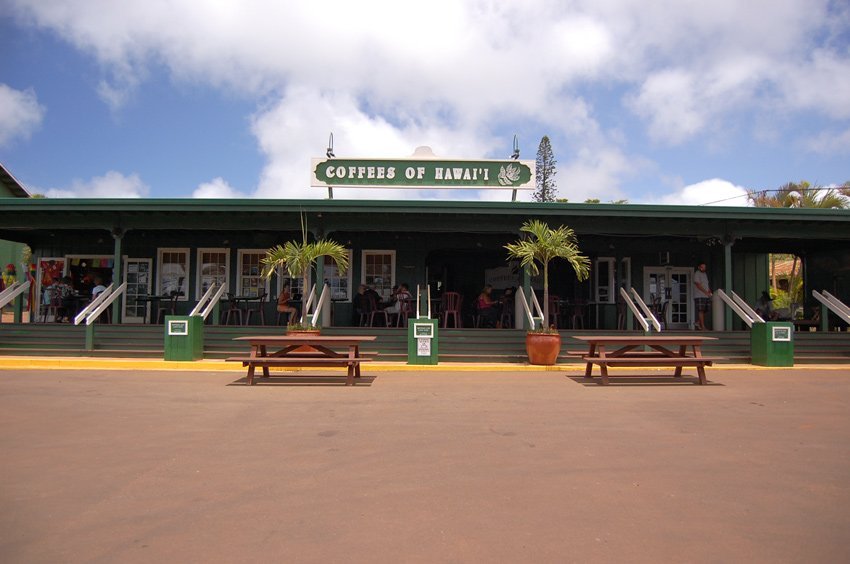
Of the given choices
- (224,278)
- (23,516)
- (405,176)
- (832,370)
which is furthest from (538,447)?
(224,278)

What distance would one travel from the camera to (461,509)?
13.3 ft

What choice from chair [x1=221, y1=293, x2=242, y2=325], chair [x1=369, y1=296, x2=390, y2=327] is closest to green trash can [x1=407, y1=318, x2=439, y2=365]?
chair [x1=369, y1=296, x2=390, y2=327]

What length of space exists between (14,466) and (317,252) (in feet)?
25.1

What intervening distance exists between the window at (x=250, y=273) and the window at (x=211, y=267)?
0.39 m

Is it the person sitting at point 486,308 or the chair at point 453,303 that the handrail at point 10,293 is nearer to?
the chair at point 453,303

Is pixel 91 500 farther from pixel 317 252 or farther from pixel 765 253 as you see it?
pixel 765 253

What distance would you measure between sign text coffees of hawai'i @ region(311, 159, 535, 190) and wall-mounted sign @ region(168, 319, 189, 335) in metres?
5.38

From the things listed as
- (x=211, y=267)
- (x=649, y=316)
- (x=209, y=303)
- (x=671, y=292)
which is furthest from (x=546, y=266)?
(x=211, y=267)

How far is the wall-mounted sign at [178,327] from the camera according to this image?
12.4 meters

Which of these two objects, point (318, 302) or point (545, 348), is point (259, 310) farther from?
point (545, 348)

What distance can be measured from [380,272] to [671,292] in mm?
8400

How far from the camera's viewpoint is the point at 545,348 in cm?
1220

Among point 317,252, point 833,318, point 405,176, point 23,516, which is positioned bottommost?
point 23,516

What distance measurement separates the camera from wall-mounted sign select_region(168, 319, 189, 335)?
12.4 m
